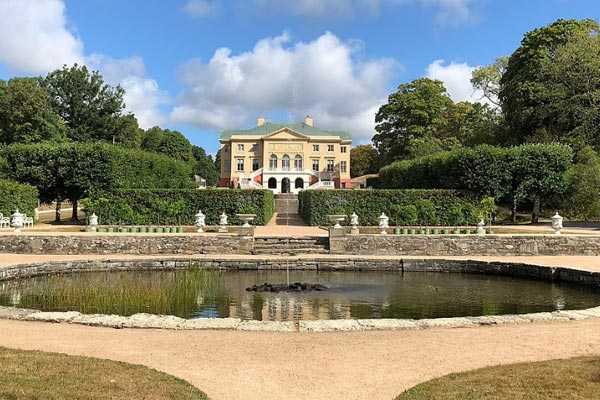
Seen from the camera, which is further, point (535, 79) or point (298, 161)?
point (298, 161)

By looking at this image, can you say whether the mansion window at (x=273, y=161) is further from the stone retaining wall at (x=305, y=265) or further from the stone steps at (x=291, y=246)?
the stone retaining wall at (x=305, y=265)

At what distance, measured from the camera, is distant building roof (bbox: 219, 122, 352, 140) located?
68250 mm

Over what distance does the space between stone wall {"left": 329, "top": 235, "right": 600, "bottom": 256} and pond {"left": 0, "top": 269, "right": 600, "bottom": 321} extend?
349 centimetres

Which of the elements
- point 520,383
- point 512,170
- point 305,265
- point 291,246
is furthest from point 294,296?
point 512,170

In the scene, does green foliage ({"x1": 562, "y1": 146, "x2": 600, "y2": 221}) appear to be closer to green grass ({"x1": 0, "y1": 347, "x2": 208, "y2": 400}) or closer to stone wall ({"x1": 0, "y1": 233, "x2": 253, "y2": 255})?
stone wall ({"x1": 0, "y1": 233, "x2": 253, "y2": 255})

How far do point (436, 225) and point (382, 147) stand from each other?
32.7 metres

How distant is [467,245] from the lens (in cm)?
1633

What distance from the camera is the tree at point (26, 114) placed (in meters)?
40.9

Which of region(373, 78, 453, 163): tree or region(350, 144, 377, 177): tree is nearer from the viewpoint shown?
region(373, 78, 453, 163): tree

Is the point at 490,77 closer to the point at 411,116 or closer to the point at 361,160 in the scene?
the point at 411,116

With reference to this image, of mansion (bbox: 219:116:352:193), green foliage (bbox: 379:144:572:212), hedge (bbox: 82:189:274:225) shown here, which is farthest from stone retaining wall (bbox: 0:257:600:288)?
mansion (bbox: 219:116:352:193)

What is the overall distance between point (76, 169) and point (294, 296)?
19623 mm

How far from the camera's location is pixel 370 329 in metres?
6.43

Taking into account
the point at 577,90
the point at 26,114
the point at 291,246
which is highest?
the point at 26,114
